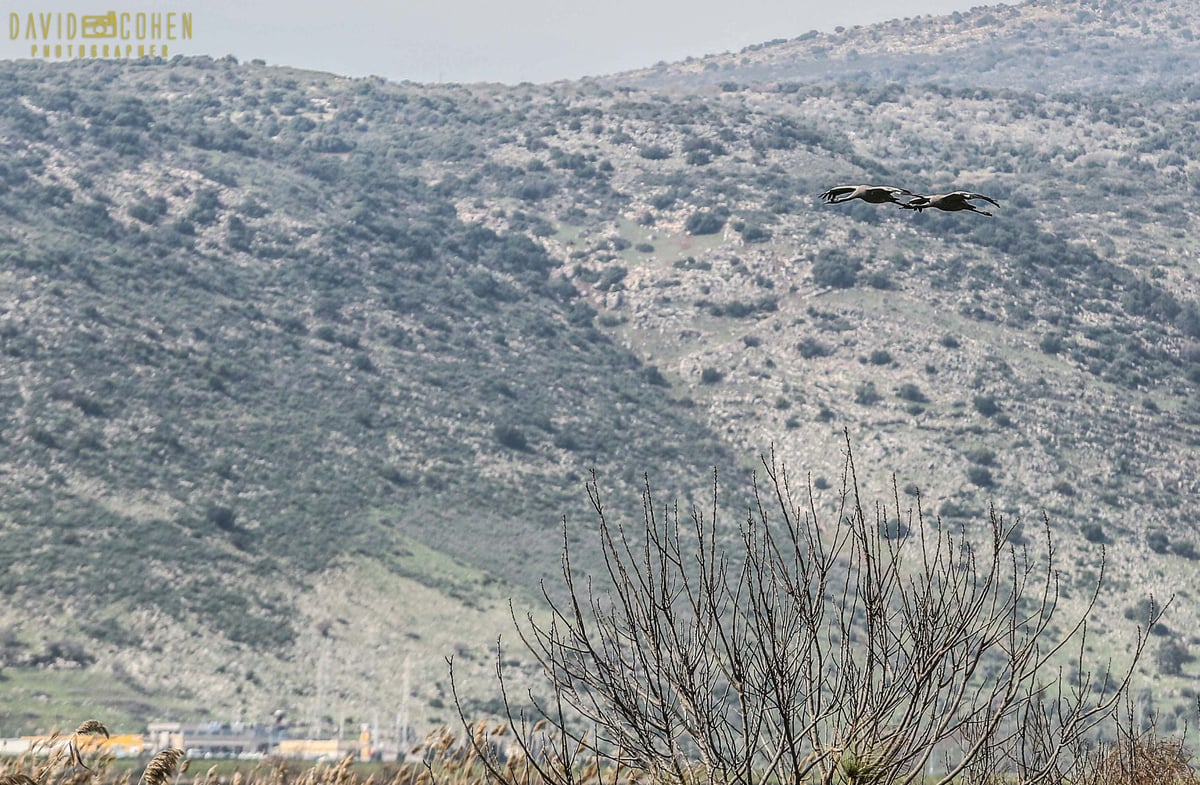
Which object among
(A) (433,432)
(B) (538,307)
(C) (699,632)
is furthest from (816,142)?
(C) (699,632)

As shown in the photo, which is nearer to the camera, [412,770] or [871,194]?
[871,194]

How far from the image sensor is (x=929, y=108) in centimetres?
15488

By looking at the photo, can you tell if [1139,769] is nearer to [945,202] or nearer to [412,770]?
[412,770]

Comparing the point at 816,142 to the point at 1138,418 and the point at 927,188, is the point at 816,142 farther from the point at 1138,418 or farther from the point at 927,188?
the point at 1138,418

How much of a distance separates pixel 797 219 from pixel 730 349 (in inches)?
774

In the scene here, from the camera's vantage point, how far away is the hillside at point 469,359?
206 feet

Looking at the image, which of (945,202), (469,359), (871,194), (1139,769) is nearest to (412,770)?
(1139,769)

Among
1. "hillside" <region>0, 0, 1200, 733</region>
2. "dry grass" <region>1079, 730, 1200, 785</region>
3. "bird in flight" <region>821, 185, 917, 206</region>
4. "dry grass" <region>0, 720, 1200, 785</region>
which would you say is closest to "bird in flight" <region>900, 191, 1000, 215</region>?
"bird in flight" <region>821, 185, 917, 206</region>

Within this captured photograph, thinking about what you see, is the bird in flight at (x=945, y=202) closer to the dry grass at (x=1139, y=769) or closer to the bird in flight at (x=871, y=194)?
the bird in flight at (x=871, y=194)

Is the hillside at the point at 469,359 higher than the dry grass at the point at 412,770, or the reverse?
the dry grass at the point at 412,770

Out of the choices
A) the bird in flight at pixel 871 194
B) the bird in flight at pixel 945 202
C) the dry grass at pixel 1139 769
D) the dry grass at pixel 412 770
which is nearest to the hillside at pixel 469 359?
the dry grass at pixel 412 770

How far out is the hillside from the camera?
62.8m

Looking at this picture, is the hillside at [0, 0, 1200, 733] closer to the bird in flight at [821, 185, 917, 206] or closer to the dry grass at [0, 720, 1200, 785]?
the dry grass at [0, 720, 1200, 785]

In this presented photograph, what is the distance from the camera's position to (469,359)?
95.3 metres
